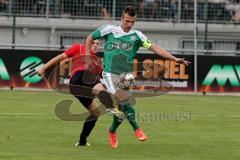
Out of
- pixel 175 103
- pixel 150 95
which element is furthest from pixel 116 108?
pixel 150 95

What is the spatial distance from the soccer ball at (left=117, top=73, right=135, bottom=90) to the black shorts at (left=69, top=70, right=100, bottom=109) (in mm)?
514

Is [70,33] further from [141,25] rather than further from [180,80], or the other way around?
[180,80]

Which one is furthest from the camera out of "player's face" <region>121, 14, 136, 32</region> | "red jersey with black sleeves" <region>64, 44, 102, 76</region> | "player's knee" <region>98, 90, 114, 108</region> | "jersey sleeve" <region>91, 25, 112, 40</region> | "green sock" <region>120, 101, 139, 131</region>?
"player's knee" <region>98, 90, 114, 108</region>

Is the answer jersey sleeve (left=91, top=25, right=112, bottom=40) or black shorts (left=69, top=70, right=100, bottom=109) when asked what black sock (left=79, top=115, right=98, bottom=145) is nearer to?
black shorts (left=69, top=70, right=100, bottom=109)

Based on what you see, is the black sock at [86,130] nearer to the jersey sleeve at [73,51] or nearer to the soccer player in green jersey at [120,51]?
the soccer player in green jersey at [120,51]

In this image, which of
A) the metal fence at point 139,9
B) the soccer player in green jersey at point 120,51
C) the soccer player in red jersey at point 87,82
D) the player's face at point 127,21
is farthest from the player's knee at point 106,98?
the metal fence at point 139,9

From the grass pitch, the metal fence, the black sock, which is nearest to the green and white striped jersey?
the black sock

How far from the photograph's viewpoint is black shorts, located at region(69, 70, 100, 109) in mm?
13016

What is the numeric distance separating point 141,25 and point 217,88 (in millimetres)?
5600

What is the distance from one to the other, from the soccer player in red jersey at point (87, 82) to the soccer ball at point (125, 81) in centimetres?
42

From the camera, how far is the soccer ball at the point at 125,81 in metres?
12.6

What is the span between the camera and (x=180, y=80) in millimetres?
27391

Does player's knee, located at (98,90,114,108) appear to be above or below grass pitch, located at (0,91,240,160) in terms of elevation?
above

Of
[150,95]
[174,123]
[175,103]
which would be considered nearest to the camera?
[174,123]
